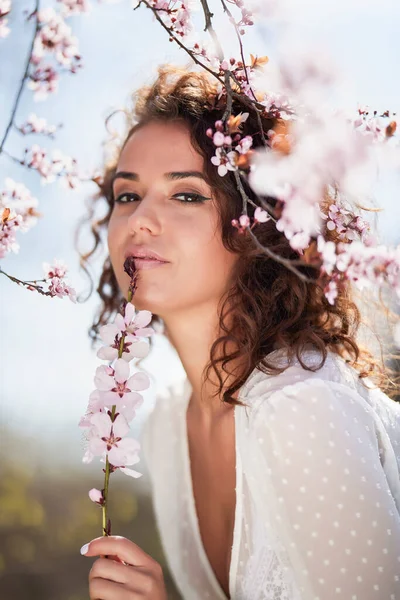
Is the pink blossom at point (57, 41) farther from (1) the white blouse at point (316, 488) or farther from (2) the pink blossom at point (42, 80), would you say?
(1) the white blouse at point (316, 488)

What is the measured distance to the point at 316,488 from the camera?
1296 mm

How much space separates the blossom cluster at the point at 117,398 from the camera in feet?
3.06

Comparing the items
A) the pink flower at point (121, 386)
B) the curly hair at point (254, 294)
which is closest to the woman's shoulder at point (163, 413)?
the curly hair at point (254, 294)

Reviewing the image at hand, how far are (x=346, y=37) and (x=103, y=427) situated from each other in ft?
3.01

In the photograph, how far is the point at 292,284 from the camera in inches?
66.9

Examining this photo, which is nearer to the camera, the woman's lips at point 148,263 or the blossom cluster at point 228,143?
the blossom cluster at point 228,143

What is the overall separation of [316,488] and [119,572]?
43 centimetres

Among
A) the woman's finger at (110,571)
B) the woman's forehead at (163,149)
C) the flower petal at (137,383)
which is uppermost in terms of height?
the woman's forehead at (163,149)

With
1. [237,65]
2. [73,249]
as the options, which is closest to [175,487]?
[73,249]

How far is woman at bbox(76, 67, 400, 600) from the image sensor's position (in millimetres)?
1261

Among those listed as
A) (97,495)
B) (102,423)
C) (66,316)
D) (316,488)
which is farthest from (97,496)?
(66,316)

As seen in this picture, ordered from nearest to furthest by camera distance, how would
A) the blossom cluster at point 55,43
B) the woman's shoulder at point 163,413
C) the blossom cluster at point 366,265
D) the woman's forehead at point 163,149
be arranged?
1. the blossom cluster at point 366,265
2. the blossom cluster at point 55,43
3. the woman's forehead at point 163,149
4. the woman's shoulder at point 163,413

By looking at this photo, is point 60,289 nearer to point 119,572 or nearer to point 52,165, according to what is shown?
point 52,165

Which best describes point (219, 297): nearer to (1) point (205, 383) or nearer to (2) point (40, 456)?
(1) point (205, 383)
